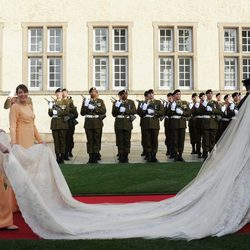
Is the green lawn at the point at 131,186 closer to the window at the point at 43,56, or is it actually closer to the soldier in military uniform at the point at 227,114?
the soldier in military uniform at the point at 227,114

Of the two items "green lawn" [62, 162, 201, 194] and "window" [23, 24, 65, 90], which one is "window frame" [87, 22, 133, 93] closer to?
"window" [23, 24, 65, 90]

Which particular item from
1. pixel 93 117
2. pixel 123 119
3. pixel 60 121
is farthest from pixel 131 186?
pixel 60 121

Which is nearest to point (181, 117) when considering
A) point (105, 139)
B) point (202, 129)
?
point (202, 129)

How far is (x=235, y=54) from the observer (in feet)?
62.8

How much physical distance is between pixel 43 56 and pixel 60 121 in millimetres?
6256

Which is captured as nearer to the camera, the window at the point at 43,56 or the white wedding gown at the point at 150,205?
the white wedding gown at the point at 150,205

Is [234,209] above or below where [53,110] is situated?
below

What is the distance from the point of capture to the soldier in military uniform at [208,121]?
13.8m

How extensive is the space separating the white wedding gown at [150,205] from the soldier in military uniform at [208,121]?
281 inches

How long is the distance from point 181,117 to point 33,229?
8.74 m

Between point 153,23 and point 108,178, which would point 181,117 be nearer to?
point 108,178

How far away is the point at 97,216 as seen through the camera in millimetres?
6230

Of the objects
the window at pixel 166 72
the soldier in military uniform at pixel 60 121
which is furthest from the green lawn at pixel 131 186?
the window at pixel 166 72

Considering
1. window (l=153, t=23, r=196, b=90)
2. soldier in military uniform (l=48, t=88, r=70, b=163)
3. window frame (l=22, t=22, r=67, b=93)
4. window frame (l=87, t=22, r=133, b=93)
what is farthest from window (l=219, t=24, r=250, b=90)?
soldier in military uniform (l=48, t=88, r=70, b=163)
